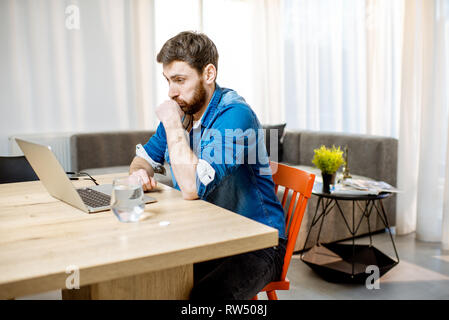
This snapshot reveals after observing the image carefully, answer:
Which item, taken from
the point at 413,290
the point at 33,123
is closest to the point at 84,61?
the point at 33,123

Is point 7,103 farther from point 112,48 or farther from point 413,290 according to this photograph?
point 413,290

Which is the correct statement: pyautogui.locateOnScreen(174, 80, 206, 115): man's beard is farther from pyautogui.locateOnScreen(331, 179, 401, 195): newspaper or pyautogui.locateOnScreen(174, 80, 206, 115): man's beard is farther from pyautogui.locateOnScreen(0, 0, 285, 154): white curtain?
pyautogui.locateOnScreen(0, 0, 285, 154): white curtain

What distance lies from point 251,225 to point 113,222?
12.8 inches

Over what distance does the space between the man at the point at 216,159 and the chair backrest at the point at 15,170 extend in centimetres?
64

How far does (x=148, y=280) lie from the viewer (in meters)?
0.98

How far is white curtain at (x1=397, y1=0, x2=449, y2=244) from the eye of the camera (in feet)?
9.44

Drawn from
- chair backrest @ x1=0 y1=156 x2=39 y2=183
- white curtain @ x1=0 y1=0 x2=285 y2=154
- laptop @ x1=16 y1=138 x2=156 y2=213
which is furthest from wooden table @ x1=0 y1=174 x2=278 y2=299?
white curtain @ x1=0 y1=0 x2=285 y2=154

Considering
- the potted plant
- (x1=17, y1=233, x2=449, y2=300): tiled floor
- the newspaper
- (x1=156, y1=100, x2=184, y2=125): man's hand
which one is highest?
(x1=156, y1=100, x2=184, y2=125): man's hand

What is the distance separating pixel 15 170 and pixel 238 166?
1189mm

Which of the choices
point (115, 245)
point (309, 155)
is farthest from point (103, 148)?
point (115, 245)

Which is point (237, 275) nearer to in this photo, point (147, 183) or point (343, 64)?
point (147, 183)

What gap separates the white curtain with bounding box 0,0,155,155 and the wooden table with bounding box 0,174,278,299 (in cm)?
291

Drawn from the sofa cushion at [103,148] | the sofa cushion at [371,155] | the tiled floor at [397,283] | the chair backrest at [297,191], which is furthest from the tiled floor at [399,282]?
the sofa cushion at [103,148]

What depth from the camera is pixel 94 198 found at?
3.99 ft
